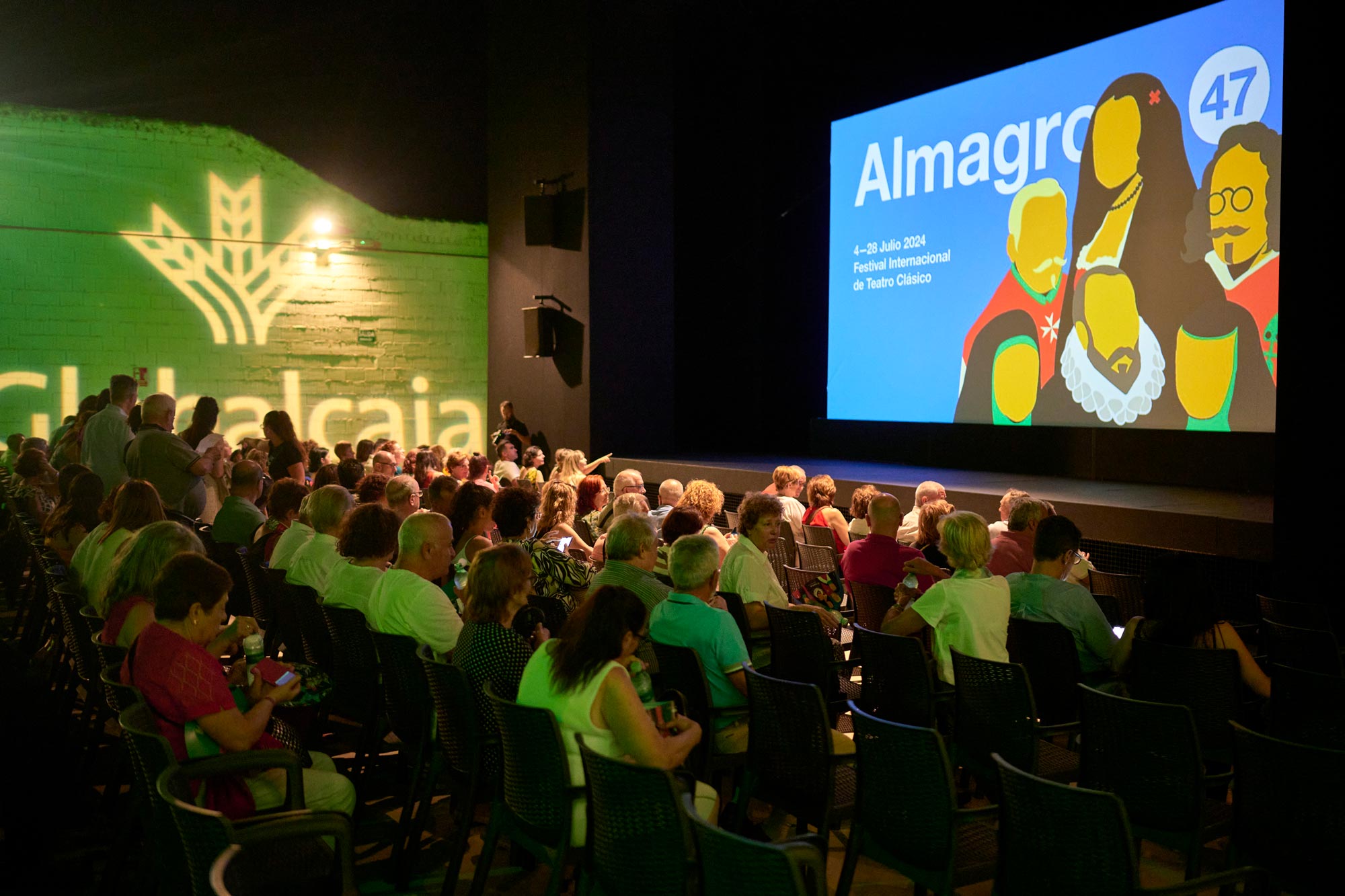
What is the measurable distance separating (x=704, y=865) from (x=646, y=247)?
10.6 meters

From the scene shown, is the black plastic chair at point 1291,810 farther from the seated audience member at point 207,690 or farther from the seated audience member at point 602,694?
the seated audience member at point 207,690

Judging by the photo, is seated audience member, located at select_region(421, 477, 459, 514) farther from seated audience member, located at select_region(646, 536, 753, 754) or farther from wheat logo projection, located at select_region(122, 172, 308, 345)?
wheat logo projection, located at select_region(122, 172, 308, 345)

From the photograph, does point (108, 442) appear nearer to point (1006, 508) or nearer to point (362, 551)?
point (362, 551)

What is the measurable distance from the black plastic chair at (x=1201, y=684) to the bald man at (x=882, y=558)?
54.6 inches

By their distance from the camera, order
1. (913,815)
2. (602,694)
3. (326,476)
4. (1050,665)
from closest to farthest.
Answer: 1. (913,815)
2. (602,694)
3. (1050,665)
4. (326,476)

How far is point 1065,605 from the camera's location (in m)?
3.59

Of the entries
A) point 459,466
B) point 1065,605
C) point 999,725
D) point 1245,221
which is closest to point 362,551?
point 999,725

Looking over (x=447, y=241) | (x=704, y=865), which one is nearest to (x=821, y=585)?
(x=704, y=865)

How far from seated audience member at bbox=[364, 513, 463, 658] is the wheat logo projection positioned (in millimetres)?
9471

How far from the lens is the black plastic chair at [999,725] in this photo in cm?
292

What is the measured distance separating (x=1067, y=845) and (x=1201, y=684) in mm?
1365

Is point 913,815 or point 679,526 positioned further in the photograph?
point 679,526

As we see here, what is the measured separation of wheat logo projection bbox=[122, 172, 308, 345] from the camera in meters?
11.8

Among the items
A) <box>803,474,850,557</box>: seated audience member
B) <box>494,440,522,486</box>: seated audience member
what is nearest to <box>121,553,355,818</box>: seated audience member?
<box>803,474,850,557</box>: seated audience member
